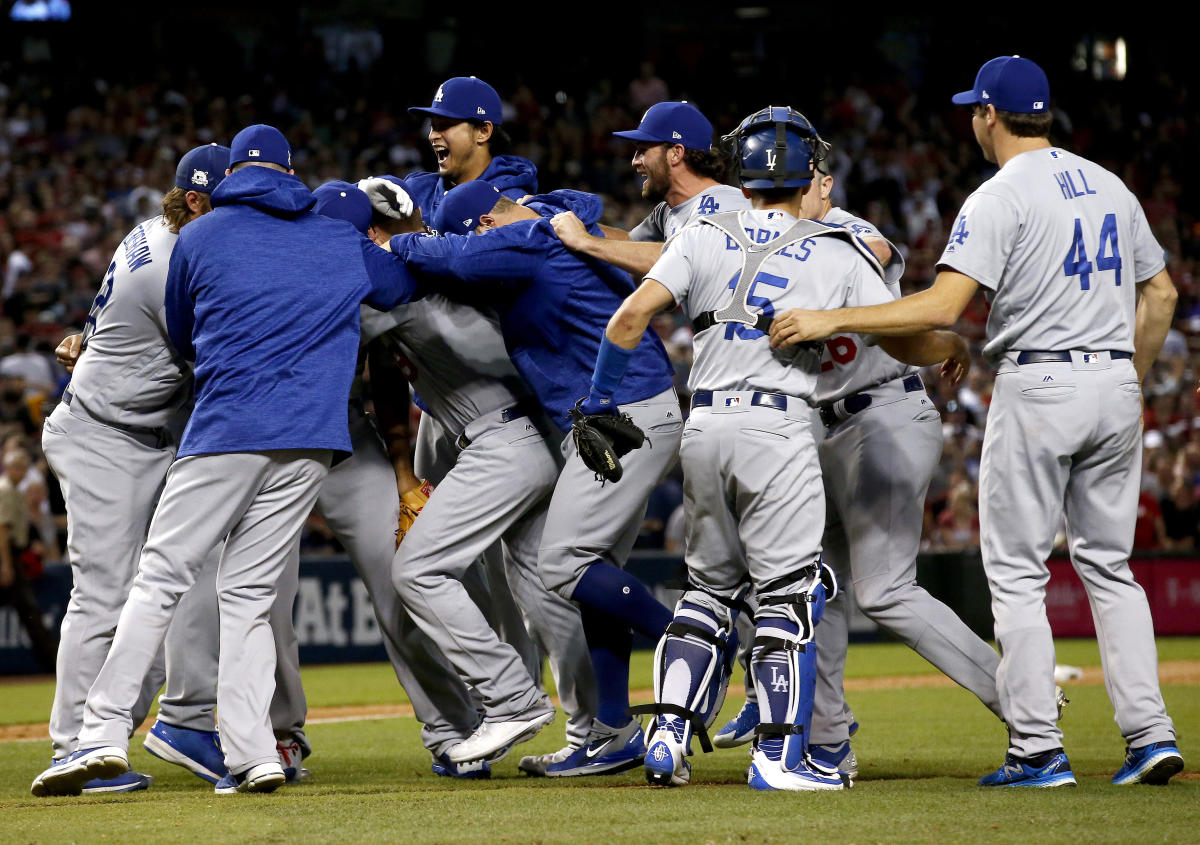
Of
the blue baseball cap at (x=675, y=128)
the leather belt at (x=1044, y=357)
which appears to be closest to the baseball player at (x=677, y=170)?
the blue baseball cap at (x=675, y=128)

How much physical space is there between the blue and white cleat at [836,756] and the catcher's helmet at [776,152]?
1.96m

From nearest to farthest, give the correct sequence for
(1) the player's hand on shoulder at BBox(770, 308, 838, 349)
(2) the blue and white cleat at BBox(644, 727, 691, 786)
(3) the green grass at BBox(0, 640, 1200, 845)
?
(3) the green grass at BBox(0, 640, 1200, 845)
(1) the player's hand on shoulder at BBox(770, 308, 838, 349)
(2) the blue and white cleat at BBox(644, 727, 691, 786)

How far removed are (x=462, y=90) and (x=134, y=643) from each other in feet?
8.49

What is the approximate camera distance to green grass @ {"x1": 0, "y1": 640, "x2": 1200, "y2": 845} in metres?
3.94

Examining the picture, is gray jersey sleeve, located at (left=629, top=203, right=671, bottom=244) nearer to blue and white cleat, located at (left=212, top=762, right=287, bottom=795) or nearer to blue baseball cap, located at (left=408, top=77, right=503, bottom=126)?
blue baseball cap, located at (left=408, top=77, right=503, bottom=126)

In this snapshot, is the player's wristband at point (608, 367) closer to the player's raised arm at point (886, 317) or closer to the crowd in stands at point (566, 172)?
the player's raised arm at point (886, 317)

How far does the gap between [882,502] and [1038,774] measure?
1.09 m

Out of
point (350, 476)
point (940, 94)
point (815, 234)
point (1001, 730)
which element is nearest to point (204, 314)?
point (350, 476)

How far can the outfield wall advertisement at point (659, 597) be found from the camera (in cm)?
1197

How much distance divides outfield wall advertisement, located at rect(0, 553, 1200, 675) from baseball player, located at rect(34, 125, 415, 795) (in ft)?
22.7

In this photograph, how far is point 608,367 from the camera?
15.9 ft

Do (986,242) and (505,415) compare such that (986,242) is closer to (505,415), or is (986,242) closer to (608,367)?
(608,367)

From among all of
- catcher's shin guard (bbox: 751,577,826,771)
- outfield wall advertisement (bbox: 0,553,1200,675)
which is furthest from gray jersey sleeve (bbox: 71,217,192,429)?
outfield wall advertisement (bbox: 0,553,1200,675)

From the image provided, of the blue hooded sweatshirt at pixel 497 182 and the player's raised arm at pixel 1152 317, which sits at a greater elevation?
the blue hooded sweatshirt at pixel 497 182
